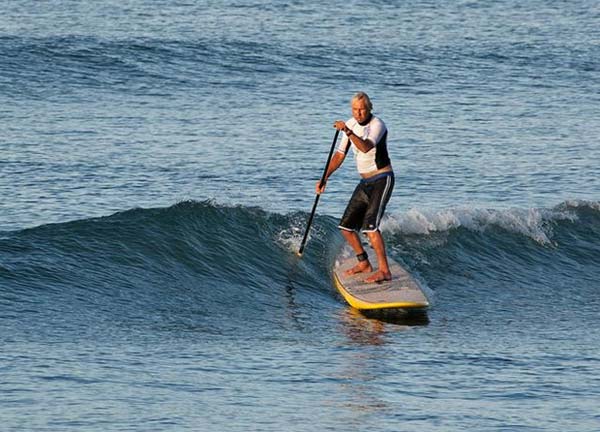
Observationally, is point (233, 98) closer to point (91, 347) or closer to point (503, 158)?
point (503, 158)

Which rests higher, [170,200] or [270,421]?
[270,421]

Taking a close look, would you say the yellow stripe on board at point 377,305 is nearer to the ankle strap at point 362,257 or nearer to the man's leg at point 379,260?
the man's leg at point 379,260

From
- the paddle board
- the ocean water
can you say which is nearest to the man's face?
the paddle board

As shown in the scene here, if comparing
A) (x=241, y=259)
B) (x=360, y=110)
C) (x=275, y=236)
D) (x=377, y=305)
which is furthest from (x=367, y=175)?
(x=275, y=236)

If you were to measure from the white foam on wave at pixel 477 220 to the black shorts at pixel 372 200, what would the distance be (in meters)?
3.09

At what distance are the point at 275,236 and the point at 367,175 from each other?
3137 mm

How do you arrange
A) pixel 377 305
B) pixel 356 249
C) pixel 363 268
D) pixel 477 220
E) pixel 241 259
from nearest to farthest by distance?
pixel 377 305
pixel 356 249
pixel 363 268
pixel 241 259
pixel 477 220

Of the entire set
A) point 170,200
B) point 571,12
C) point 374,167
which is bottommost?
point 571,12

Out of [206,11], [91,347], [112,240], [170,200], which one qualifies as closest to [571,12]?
[206,11]

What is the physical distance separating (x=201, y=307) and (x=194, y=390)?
10.2 feet

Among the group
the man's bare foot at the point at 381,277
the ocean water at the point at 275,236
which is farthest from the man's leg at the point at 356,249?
the ocean water at the point at 275,236

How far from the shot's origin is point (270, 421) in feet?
31.3

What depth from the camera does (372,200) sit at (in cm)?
1312

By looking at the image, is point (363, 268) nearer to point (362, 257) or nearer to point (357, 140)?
point (362, 257)
